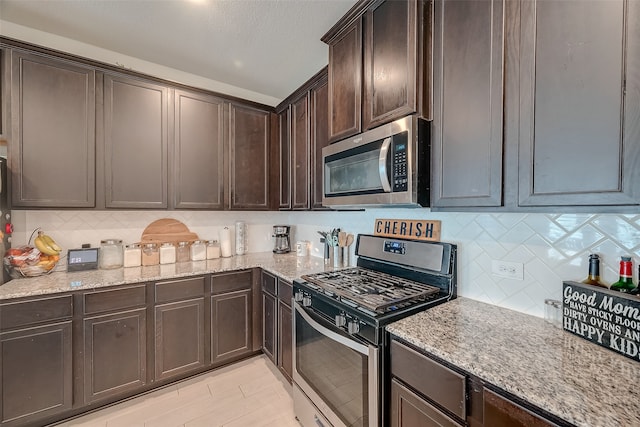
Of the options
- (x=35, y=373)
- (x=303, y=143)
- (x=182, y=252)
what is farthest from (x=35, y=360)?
(x=303, y=143)

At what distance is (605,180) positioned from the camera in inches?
A: 31.2

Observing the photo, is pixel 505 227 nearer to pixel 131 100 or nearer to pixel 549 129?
pixel 549 129

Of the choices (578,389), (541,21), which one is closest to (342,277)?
(578,389)

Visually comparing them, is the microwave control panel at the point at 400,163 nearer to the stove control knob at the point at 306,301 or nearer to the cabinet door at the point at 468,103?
the cabinet door at the point at 468,103

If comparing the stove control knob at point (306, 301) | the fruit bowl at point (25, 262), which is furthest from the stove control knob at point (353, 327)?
the fruit bowl at point (25, 262)

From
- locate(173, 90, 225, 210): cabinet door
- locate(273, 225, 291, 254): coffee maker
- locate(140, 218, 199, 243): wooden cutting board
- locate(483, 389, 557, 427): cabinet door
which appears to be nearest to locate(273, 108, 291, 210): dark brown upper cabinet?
locate(273, 225, 291, 254): coffee maker

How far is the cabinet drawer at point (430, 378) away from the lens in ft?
2.80

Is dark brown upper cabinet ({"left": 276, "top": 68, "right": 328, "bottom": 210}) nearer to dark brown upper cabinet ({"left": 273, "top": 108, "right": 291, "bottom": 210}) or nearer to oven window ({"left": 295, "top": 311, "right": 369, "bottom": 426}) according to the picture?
dark brown upper cabinet ({"left": 273, "top": 108, "right": 291, "bottom": 210})

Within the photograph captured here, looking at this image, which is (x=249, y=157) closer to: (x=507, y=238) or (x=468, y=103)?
(x=468, y=103)

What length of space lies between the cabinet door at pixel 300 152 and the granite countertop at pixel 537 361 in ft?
4.98

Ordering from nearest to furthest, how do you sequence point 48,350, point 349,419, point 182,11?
point 349,419, point 48,350, point 182,11

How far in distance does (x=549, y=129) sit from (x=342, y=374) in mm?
1402

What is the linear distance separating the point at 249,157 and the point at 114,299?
65.0 inches

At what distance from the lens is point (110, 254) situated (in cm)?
214
